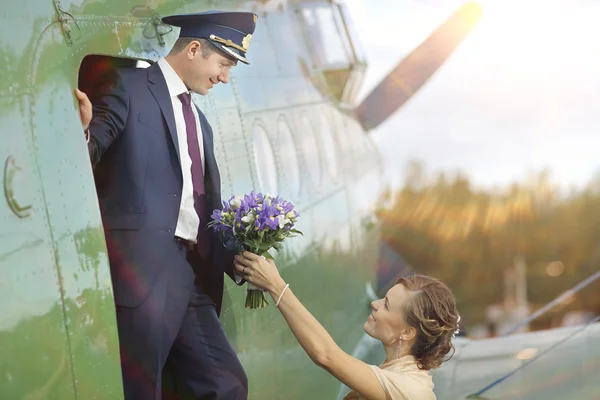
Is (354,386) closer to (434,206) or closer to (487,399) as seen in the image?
(487,399)

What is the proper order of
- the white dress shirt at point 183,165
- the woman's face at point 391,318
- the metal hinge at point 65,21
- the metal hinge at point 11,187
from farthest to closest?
the white dress shirt at point 183,165 → the woman's face at point 391,318 → the metal hinge at point 65,21 → the metal hinge at point 11,187

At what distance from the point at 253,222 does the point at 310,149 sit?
13.2 feet

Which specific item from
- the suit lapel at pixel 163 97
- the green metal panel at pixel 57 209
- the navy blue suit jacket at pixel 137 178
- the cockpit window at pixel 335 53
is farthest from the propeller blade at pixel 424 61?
the navy blue suit jacket at pixel 137 178

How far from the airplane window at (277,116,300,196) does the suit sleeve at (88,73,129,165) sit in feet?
9.42

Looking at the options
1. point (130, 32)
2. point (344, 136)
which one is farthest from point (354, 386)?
point (344, 136)

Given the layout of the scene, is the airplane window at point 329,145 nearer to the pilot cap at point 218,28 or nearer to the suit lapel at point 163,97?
the pilot cap at point 218,28

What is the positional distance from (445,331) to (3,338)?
187cm

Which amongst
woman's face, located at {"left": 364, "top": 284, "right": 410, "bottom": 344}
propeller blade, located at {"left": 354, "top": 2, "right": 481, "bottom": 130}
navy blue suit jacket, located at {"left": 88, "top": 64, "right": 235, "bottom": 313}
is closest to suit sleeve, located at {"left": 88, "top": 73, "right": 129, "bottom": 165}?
navy blue suit jacket, located at {"left": 88, "top": 64, "right": 235, "bottom": 313}

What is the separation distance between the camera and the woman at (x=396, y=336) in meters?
3.84

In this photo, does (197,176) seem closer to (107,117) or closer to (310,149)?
(107,117)

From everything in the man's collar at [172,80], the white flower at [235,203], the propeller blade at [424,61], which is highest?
the propeller blade at [424,61]

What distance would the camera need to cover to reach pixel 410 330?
4027 mm

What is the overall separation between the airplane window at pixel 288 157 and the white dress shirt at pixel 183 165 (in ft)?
8.38

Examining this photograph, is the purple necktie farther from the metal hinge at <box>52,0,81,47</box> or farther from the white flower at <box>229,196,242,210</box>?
the metal hinge at <box>52,0,81,47</box>
